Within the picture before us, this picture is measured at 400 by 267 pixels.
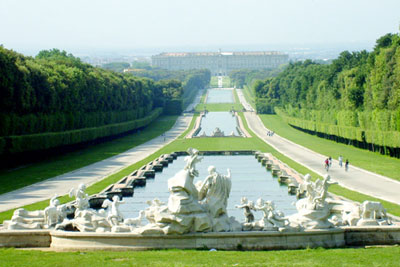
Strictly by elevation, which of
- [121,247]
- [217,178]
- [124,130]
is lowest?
[124,130]

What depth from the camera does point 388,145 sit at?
2180 inches

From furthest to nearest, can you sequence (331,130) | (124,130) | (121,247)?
(124,130) < (331,130) < (121,247)

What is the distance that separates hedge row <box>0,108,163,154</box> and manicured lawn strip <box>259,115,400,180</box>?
18374 mm

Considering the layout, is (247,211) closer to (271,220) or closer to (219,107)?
(271,220)

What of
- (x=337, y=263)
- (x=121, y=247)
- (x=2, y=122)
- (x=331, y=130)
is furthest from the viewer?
(x=331, y=130)

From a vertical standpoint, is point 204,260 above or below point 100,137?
above

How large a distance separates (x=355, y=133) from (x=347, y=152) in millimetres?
5246

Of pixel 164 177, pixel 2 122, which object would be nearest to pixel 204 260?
pixel 164 177

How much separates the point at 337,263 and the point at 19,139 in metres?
36.5

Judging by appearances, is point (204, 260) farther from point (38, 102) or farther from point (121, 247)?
point (38, 102)

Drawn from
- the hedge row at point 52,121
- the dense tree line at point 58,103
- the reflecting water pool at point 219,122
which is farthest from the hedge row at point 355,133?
the hedge row at point 52,121

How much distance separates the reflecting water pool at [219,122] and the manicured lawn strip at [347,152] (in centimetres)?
536

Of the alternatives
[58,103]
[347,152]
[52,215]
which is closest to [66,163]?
[58,103]

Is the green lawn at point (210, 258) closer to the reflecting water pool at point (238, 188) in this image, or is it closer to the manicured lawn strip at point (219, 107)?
the reflecting water pool at point (238, 188)
